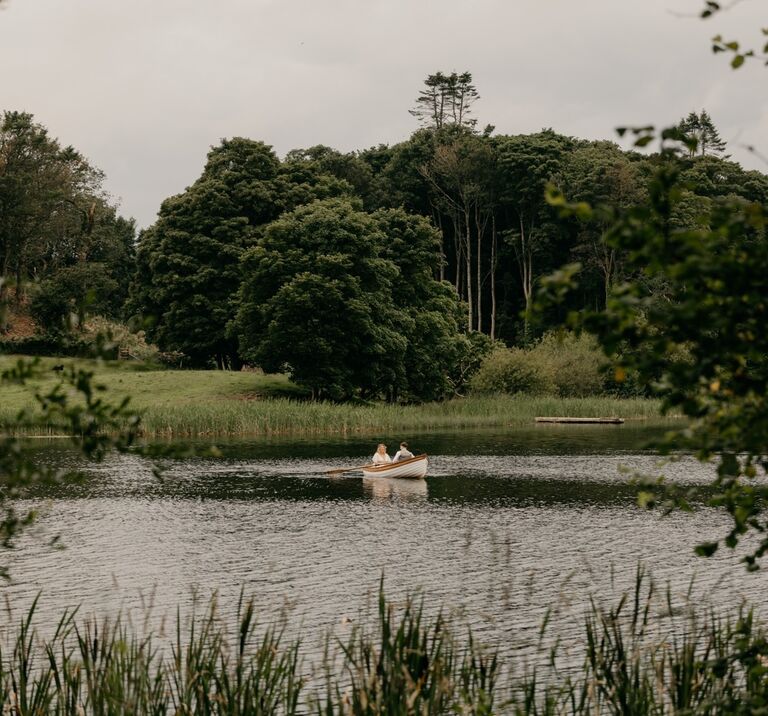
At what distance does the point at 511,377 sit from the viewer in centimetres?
7294

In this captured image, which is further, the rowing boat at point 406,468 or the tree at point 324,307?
the tree at point 324,307

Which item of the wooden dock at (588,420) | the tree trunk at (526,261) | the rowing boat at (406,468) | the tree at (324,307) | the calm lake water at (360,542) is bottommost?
the calm lake water at (360,542)

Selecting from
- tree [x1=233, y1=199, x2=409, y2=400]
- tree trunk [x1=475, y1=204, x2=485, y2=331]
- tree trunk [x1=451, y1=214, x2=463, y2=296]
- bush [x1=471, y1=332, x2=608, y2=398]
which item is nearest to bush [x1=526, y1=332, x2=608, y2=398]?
bush [x1=471, y1=332, x2=608, y2=398]

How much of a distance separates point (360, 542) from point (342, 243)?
4185cm

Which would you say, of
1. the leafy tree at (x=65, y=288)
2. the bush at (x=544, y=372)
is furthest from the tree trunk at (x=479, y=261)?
the leafy tree at (x=65, y=288)

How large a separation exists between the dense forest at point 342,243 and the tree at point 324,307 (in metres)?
0.11

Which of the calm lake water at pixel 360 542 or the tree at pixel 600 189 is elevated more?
the tree at pixel 600 189

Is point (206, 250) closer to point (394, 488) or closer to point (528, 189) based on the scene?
point (528, 189)

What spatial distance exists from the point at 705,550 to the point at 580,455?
133ft

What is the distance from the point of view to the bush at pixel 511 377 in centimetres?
7269

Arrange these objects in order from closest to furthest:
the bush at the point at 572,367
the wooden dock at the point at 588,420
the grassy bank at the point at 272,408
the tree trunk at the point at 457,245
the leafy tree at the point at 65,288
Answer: the grassy bank at the point at 272,408, the wooden dock at the point at 588,420, the leafy tree at the point at 65,288, the bush at the point at 572,367, the tree trunk at the point at 457,245

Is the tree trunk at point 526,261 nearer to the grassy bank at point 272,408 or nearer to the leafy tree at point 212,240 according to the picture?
the grassy bank at point 272,408

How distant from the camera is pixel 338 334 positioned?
63.1 m

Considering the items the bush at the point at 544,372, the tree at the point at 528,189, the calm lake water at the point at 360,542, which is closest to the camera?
the calm lake water at the point at 360,542
